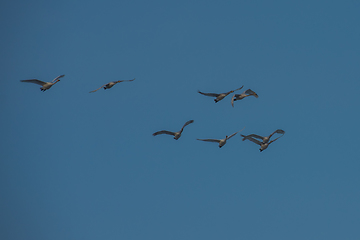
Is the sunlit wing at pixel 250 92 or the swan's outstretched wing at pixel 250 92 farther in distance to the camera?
the sunlit wing at pixel 250 92

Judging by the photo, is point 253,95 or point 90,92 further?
point 253,95

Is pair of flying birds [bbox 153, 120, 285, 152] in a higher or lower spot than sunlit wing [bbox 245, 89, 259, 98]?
lower

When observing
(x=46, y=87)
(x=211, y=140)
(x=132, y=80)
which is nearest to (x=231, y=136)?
(x=211, y=140)

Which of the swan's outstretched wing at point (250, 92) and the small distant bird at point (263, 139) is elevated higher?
the swan's outstretched wing at point (250, 92)

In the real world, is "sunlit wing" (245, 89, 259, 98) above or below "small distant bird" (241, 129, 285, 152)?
above

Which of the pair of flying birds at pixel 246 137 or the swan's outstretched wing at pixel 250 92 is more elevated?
the swan's outstretched wing at pixel 250 92

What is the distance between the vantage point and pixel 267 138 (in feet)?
463

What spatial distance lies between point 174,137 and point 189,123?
2834mm

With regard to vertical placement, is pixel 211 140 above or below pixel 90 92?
below

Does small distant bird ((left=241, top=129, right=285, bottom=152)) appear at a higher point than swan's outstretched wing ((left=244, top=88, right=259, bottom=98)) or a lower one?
lower

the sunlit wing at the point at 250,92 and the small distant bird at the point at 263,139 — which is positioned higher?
the sunlit wing at the point at 250,92

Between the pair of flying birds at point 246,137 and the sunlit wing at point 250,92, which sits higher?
the sunlit wing at point 250,92

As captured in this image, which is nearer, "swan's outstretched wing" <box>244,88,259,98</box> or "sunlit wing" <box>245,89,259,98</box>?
"swan's outstretched wing" <box>244,88,259,98</box>

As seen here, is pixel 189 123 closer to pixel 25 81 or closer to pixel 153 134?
pixel 153 134
